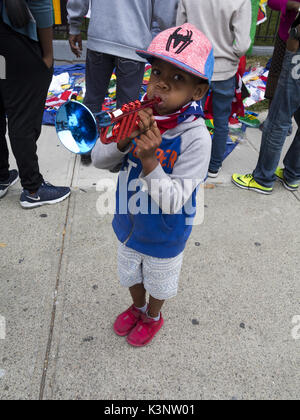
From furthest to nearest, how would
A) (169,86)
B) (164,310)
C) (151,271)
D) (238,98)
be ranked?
1. (238,98)
2. (164,310)
3. (151,271)
4. (169,86)

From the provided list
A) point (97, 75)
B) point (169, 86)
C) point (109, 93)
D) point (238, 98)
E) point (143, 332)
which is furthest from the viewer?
point (109, 93)

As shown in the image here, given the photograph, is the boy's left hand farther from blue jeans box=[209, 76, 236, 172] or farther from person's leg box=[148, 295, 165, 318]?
blue jeans box=[209, 76, 236, 172]

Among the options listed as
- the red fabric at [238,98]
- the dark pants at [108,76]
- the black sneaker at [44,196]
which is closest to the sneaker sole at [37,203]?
the black sneaker at [44,196]

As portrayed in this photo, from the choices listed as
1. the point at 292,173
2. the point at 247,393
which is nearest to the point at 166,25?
the point at 292,173

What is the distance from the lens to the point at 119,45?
2941 millimetres

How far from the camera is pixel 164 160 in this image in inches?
55.6

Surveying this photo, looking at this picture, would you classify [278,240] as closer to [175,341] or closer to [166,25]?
[175,341]

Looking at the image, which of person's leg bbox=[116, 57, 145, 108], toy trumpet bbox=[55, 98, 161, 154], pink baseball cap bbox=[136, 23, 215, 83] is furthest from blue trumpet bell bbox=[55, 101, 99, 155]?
person's leg bbox=[116, 57, 145, 108]

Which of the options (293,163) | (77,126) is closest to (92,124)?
(77,126)

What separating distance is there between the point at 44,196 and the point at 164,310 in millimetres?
1507

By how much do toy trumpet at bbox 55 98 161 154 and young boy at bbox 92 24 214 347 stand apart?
43 millimetres

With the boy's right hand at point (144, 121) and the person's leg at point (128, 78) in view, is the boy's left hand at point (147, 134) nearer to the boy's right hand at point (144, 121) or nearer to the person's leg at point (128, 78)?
the boy's right hand at point (144, 121)

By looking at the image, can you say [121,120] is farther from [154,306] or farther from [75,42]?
[75,42]
